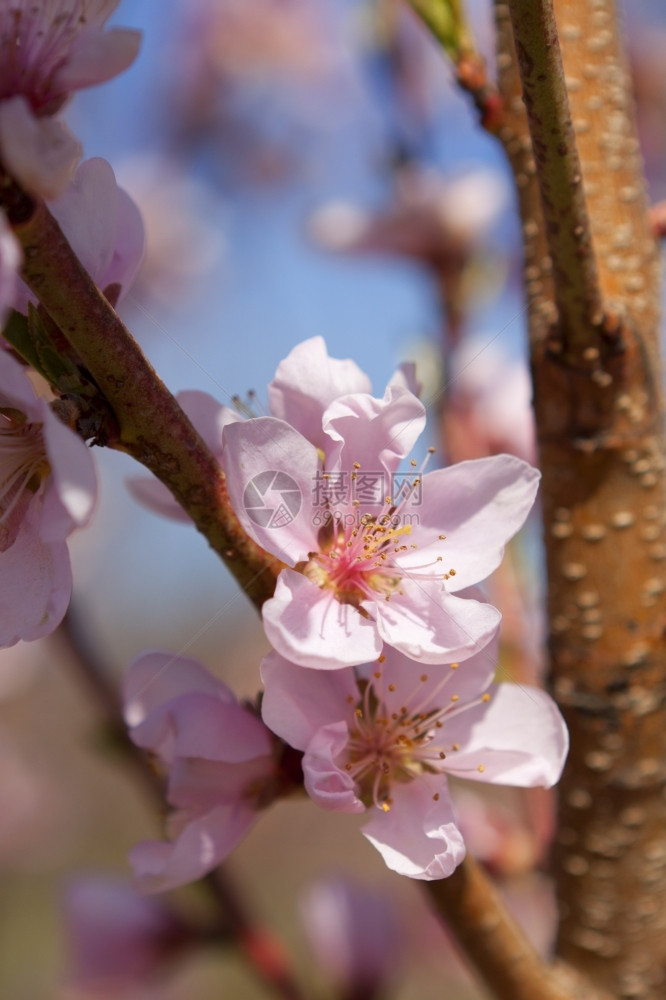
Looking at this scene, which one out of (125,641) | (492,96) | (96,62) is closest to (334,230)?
(492,96)

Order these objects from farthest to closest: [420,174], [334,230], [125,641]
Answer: [125,641]
[334,230]
[420,174]

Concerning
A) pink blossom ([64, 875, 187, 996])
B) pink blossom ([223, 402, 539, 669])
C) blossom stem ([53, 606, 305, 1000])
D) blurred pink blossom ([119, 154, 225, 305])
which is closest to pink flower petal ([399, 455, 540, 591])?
pink blossom ([223, 402, 539, 669])

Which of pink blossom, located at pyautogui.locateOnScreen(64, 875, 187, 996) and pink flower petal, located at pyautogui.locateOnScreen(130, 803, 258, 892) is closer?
pink flower petal, located at pyautogui.locateOnScreen(130, 803, 258, 892)

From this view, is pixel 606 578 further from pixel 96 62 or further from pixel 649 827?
pixel 96 62

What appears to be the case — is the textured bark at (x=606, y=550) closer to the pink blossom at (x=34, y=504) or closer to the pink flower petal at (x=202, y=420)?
the pink flower petal at (x=202, y=420)

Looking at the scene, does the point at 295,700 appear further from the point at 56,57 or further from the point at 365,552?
the point at 56,57

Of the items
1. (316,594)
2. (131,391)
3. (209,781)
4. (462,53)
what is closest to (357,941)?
(209,781)

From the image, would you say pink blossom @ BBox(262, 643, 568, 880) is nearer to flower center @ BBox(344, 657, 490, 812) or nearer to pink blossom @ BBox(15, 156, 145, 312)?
flower center @ BBox(344, 657, 490, 812)
